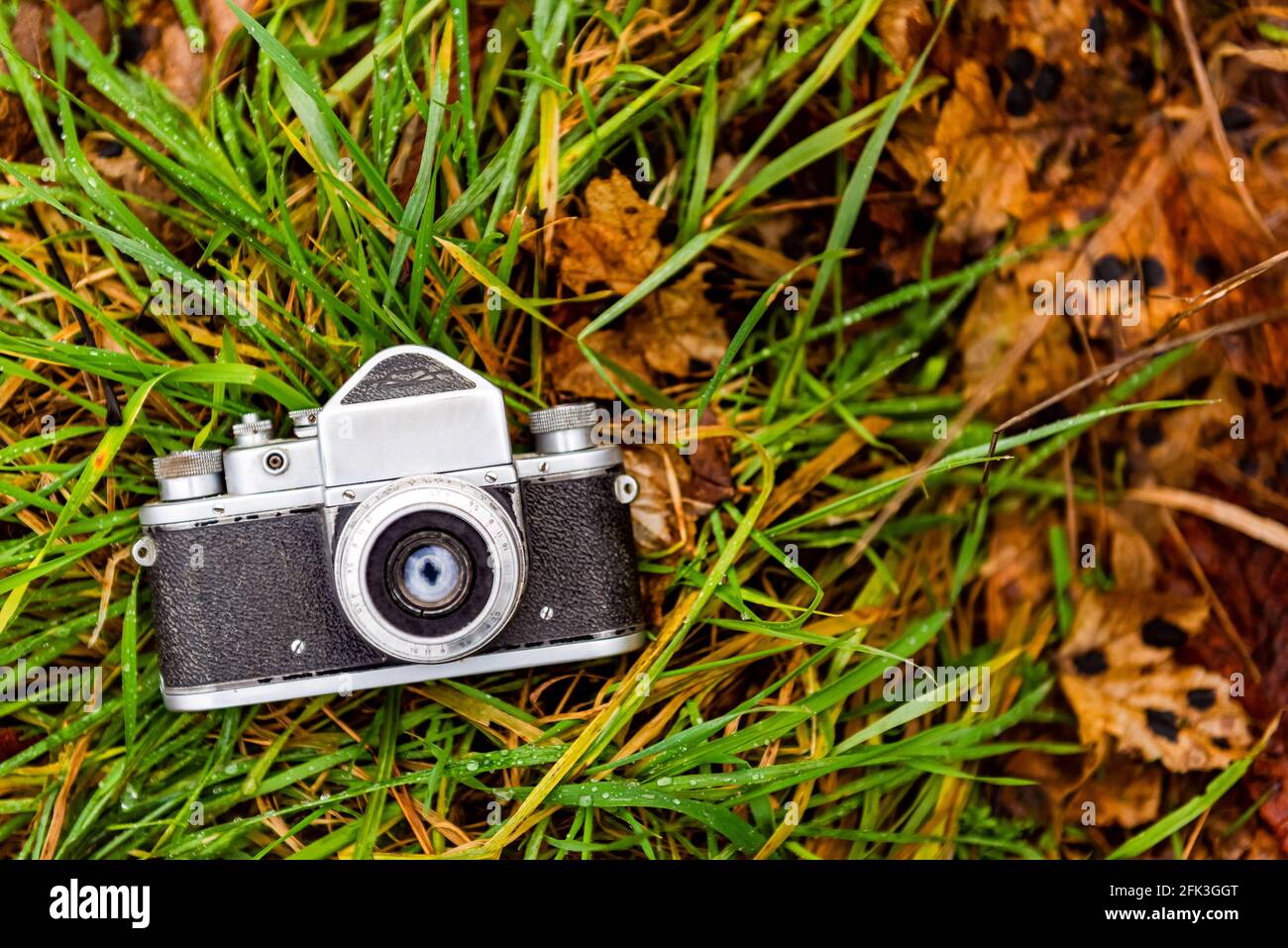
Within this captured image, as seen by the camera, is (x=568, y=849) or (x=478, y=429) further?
(x=568, y=849)

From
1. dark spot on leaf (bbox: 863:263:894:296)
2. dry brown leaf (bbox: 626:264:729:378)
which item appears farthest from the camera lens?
dark spot on leaf (bbox: 863:263:894:296)

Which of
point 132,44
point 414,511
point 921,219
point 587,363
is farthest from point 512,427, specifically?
point 132,44

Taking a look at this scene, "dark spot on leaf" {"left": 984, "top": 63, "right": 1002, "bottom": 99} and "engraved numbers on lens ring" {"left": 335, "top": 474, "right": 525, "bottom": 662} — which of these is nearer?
"engraved numbers on lens ring" {"left": 335, "top": 474, "right": 525, "bottom": 662}

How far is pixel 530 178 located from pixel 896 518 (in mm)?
840

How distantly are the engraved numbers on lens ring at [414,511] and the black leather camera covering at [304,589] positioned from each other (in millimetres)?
38

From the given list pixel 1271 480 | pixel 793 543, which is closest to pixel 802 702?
pixel 793 543

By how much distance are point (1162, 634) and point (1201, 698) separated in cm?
12

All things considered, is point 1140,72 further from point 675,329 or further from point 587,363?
point 587,363

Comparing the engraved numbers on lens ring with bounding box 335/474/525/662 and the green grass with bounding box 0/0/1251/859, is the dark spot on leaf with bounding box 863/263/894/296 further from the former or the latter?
the engraved numbers on lens ring with bounding box 335/474/525/662

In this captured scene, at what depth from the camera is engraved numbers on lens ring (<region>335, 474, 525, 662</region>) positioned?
1.25 meters

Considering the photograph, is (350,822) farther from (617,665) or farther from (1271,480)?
(1271,480)

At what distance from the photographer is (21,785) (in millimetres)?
1458

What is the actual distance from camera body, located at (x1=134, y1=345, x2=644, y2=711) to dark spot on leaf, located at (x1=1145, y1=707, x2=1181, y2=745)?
924 mm

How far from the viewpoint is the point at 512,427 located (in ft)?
4.90
